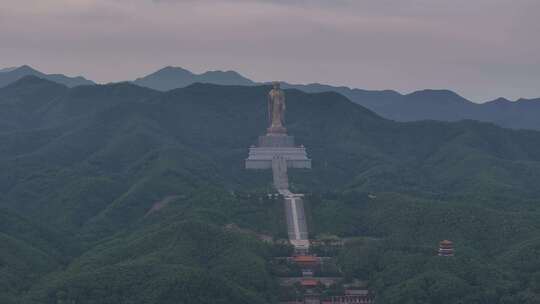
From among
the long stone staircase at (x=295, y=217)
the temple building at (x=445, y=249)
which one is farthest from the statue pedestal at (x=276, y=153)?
the temple building at (x=445, y=249)

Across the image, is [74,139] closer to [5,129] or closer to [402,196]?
[5,129]

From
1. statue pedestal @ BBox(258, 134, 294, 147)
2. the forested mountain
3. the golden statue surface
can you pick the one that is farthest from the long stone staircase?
the golden statue surface

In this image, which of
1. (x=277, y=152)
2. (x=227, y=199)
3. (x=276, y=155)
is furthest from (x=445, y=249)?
(x=277, y=152)

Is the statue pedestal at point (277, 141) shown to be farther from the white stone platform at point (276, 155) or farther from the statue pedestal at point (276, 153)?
the white stone platform at point (276, 155)

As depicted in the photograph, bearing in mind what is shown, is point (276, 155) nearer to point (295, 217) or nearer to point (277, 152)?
point (277, 152)

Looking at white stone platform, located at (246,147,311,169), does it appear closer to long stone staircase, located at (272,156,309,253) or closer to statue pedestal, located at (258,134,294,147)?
statue pedestal, located at (258,134,294,147)

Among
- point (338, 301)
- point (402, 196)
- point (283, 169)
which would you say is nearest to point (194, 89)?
point (283, 169)

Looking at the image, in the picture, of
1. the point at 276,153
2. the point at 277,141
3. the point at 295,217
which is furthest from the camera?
the point at 277,141

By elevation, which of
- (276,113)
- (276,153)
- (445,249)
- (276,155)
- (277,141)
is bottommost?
(445,249)
